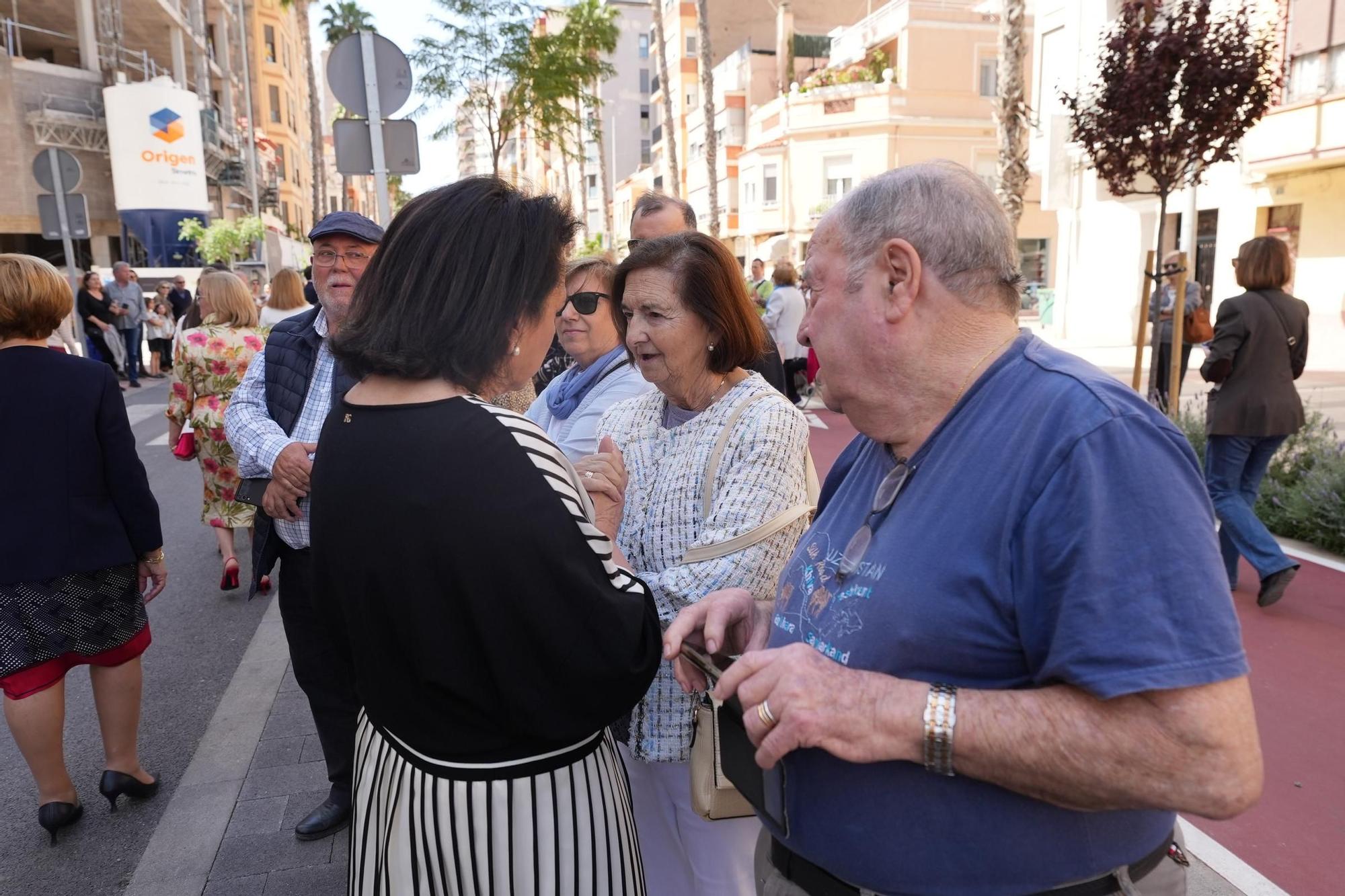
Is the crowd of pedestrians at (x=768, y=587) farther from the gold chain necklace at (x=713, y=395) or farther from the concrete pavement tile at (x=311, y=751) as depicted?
the concrete pavement tile at (x=311, y=751)

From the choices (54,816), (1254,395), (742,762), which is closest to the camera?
(742,762)

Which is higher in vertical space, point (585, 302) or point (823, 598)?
point (585, 302)

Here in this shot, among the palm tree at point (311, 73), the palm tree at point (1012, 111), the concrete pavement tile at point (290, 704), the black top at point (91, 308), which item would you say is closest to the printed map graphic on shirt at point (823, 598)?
the concrete pavement tile at point (290, 704)

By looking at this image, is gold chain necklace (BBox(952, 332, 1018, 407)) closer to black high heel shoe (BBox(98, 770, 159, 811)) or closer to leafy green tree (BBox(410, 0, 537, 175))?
black high heel shoe (BBox(98, 770, 159, 811))

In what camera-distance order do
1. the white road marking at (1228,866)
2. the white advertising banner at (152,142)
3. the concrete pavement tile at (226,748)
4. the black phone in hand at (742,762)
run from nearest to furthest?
1. the black phone in hand at (742,762)
2. the white road marking at (1228,866)
3. the concrete pavement tile at (226,748)
4. the white advertising banner at (152,142)

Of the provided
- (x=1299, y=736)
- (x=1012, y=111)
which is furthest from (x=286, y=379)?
(x=1012, y=111)

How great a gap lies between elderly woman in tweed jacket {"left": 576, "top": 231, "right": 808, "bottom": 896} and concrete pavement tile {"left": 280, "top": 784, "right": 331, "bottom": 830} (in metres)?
1.72

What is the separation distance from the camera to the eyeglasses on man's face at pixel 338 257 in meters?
3.19

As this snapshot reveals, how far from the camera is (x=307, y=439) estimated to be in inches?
126

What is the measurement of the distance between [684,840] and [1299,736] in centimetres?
290

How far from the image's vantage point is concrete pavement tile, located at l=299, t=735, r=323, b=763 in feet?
13.3

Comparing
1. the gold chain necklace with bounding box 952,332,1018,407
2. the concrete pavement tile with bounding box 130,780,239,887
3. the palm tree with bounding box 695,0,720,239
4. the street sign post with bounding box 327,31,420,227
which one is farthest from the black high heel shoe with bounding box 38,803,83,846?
the palm tree with bounding box 695,0,720,239

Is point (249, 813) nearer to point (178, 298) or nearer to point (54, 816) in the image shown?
point (54, 816)

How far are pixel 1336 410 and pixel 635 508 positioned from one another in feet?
41.2
